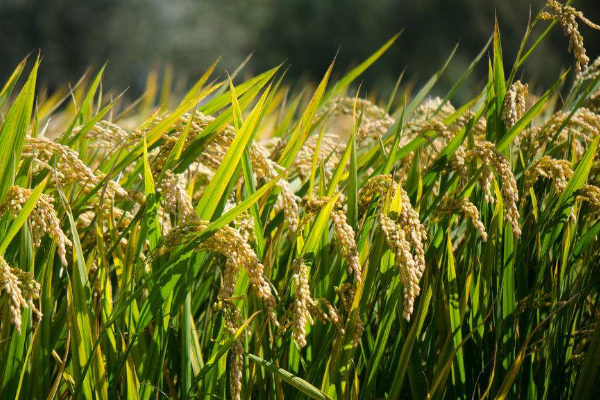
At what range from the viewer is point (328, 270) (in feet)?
5.10

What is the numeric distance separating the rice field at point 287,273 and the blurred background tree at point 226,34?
28241mm

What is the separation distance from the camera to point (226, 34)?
3247 cm

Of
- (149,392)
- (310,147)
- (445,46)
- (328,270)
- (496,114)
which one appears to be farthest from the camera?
(445,46)

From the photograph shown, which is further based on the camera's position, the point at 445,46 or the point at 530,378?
the point at 445,46

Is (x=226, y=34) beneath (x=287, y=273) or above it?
beneath

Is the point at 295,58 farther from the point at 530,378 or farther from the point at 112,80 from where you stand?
the point at 530,378

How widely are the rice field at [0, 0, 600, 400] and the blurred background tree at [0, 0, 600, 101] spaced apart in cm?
2824

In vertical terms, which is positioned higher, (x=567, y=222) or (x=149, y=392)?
(x=567, y=222)

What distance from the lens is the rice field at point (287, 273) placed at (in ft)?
4.22

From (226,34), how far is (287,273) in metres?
32.2

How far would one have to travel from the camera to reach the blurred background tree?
98.6 ft

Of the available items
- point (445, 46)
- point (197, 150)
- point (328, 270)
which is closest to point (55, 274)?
point (197, 150)

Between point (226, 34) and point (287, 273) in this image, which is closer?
point (287, 273)

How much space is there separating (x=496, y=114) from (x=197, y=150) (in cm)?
76
